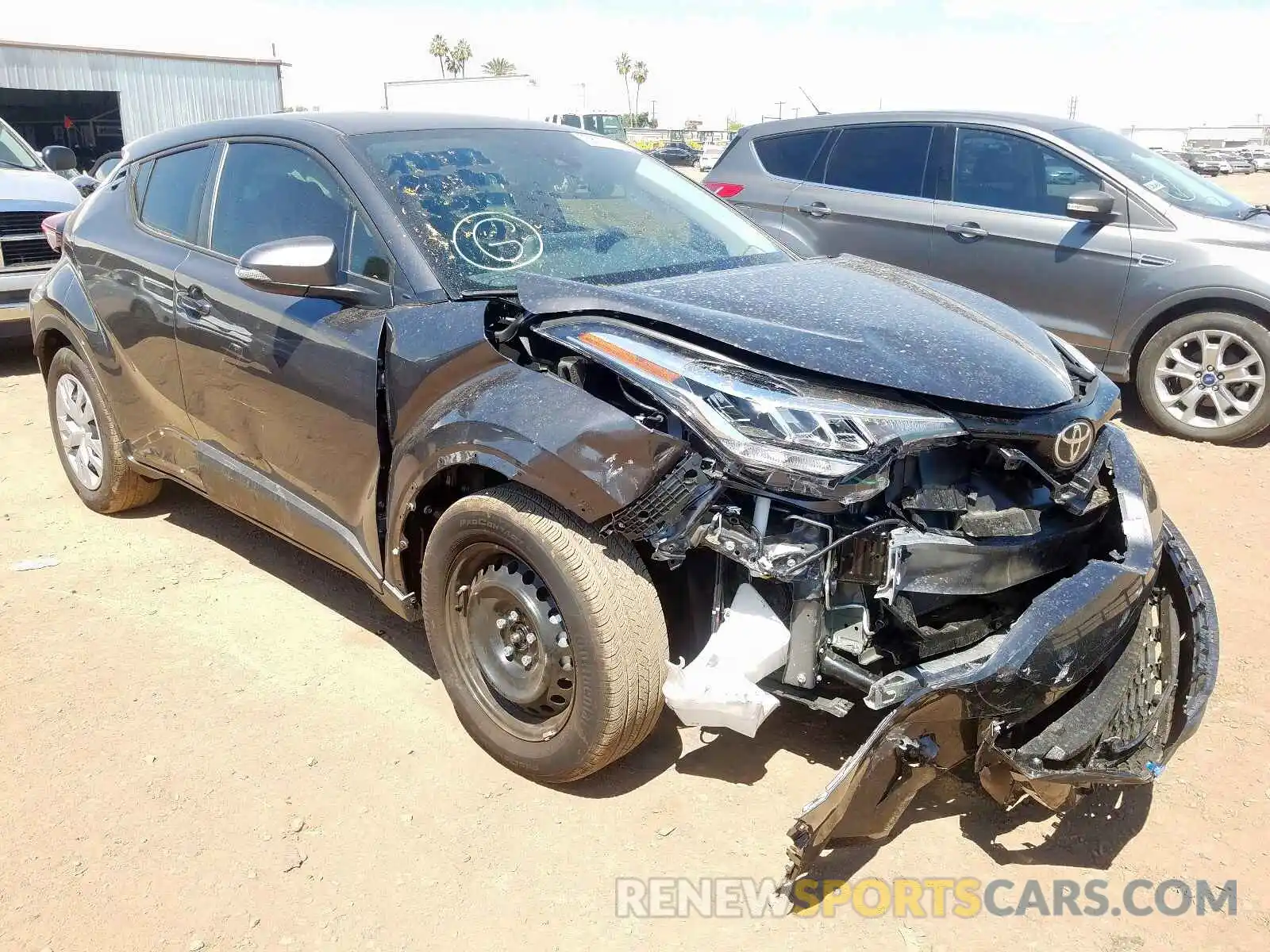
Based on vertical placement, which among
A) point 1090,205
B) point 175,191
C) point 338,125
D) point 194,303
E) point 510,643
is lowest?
point 510,643

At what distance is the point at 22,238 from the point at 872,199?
6.24 metres

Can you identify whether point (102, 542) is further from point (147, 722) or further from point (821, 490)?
point (821, 490)

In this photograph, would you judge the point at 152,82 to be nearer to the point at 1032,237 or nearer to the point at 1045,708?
the point at 1032,237

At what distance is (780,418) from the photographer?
89.2 inches

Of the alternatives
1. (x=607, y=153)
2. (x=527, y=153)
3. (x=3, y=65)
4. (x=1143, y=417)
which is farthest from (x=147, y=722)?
(x=3, y=65)

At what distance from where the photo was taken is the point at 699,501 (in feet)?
7.58

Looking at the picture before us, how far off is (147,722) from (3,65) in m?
24.1

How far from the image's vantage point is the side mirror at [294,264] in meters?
2.80

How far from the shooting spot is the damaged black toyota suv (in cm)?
226

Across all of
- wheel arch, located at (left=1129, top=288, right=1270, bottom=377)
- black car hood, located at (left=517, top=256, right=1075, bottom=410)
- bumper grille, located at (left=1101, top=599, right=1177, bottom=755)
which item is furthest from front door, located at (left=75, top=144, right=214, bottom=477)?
wheel arch, located at (left=1129, top=288, right=1270, bottom=377)

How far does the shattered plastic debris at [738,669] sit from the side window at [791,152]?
5.45 metres

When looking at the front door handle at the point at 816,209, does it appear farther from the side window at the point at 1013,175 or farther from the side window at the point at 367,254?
the side window at the point at 367,254

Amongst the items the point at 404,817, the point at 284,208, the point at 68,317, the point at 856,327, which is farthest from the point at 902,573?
the point at 68,317

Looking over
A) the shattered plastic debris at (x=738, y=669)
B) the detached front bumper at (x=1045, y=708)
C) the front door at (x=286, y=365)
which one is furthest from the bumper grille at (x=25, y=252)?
the detached front bumper at (x=1045, y=708)
